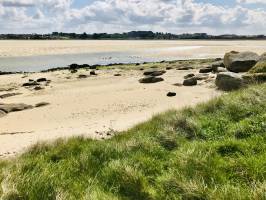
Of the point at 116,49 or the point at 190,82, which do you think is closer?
the point at 190,82

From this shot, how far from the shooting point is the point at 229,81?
17.1 metres

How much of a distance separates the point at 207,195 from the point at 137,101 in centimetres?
1141

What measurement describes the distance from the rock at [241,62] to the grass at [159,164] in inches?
518

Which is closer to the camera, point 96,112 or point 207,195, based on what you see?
point 207,195

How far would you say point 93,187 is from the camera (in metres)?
6.08

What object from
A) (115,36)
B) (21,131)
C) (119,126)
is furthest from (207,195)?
(115,36)

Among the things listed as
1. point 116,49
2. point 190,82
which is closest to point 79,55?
point 116,49

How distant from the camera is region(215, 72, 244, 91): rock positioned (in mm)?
16641

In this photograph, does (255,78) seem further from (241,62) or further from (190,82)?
(241,62)

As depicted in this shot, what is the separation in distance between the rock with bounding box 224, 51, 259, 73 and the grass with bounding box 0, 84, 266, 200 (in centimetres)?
1316

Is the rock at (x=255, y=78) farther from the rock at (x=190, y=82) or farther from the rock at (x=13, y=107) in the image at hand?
the rock at (x=13, y=107)

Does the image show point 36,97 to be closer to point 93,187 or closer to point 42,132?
point 42,132

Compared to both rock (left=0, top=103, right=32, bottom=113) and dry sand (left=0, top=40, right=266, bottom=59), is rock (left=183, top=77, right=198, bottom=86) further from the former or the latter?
dry sand (left=0, top=40, right=266, bottom=59)

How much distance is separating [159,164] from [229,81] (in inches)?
428
